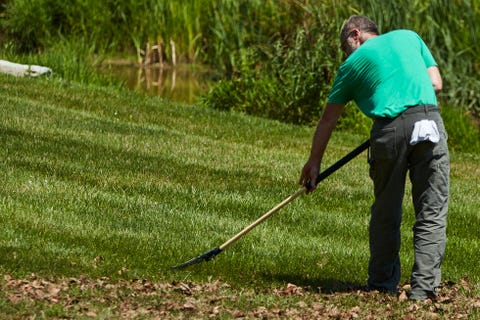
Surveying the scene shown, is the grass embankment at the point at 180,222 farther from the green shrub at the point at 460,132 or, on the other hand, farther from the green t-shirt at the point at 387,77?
the green t-shirt at the point at 387,77

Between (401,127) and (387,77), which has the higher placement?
(387,77)

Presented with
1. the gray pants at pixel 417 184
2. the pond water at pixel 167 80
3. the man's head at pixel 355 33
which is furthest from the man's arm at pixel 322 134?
the pond water at pixel 167 80

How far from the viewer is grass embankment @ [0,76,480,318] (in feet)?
22.4

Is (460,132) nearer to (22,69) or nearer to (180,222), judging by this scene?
(22,69)

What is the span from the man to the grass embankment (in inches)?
16.2

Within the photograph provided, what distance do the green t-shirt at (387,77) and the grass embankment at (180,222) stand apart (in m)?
1.14

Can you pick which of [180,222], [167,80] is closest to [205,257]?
[180,222]

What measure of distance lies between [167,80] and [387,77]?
14.0 meters

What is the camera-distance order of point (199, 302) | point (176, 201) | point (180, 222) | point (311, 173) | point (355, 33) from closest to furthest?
point (199, 302) → point (355, 33) → point (311, 173) → point (180, 222) → point (176, 201)

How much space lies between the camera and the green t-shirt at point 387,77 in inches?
271

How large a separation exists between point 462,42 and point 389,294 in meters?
9.43

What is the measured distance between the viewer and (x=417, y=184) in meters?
7.01

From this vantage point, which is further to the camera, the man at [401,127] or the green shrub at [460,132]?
the green shrub at [460,132]

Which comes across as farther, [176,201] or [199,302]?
[176,201]
